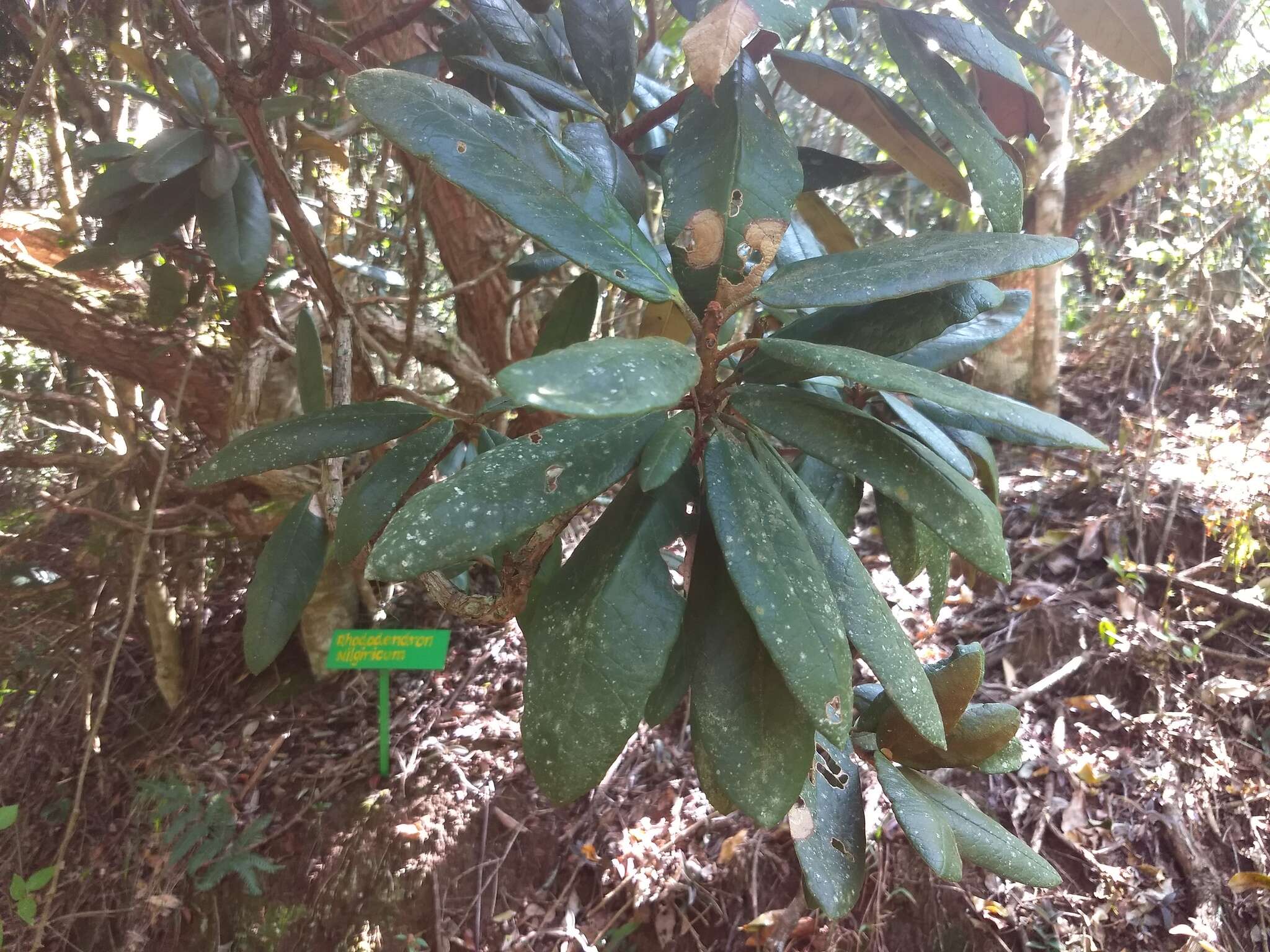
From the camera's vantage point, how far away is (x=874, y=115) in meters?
0.82

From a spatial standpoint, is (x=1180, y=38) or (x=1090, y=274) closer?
(x=1180, y=38)

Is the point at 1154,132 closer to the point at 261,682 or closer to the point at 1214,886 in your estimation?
the point at 1214,886

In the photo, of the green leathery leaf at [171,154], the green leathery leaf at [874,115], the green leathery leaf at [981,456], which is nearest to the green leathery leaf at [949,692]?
the green leathery leaf at [981,456]

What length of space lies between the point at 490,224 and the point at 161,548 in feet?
4.49

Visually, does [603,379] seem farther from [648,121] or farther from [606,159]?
[648,121]

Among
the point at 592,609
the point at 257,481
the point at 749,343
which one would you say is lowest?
the point at 592,609

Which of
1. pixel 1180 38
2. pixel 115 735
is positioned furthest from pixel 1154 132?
pixel 115 735

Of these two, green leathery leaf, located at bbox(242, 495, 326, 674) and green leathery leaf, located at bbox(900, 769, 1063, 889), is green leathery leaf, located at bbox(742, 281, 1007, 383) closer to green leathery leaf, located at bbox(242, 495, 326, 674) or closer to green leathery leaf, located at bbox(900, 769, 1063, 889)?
green leathery leaf, located at bbox(900, 769, 1063, 889)

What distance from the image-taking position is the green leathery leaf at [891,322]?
573 mm


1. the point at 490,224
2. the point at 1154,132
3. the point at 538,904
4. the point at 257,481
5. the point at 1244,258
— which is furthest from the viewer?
the point at 1244,258

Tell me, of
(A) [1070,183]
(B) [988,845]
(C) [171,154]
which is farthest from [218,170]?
(A) [1070,183]

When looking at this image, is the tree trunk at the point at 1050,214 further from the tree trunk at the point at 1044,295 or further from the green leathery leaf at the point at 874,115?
the green leathery leaf at the point at 874,115

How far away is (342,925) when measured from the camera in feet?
4.91

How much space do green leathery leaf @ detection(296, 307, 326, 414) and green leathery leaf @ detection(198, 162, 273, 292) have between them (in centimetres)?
19
